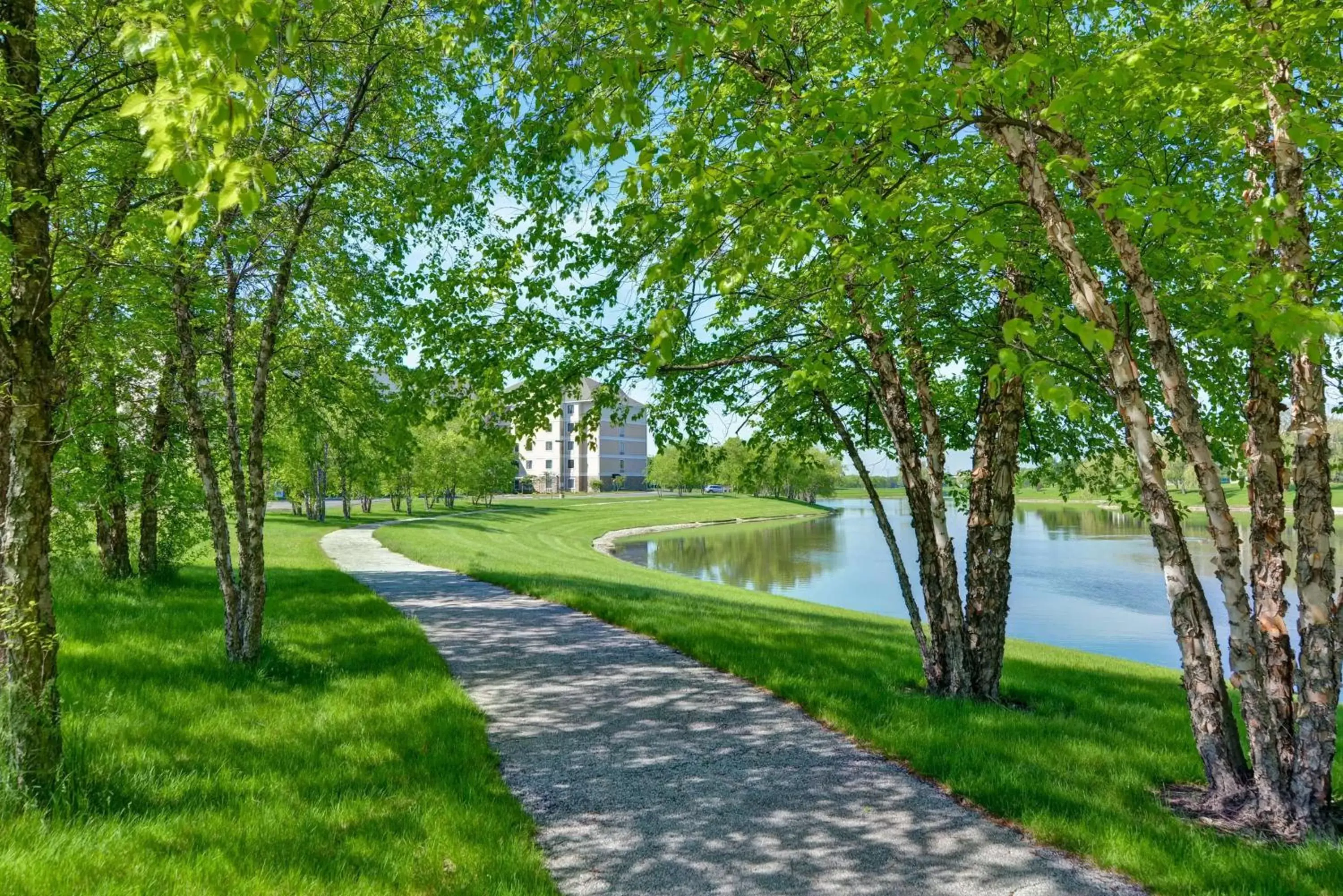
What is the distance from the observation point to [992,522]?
25.6 feet

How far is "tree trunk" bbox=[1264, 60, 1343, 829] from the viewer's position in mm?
4805

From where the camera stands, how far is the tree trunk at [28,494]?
14.8 feet

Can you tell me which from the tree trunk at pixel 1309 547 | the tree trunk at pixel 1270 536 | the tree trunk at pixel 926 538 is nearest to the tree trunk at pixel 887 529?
the tree trunk at pixel 926 538

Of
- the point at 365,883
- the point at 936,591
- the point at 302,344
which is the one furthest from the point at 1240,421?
the point at 302,344

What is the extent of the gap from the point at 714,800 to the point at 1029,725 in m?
3.45

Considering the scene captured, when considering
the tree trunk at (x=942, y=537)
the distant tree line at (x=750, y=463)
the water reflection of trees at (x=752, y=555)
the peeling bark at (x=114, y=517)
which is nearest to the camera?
the tree trunk at (x=942, y=537)

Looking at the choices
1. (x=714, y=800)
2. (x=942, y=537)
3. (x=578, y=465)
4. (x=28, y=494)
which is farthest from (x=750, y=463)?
(x=578, y=465)

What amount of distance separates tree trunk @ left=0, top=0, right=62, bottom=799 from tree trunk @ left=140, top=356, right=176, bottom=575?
5671 mm

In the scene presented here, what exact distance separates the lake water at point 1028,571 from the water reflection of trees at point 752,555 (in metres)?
0.11

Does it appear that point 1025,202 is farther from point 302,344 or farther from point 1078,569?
point 1078,569

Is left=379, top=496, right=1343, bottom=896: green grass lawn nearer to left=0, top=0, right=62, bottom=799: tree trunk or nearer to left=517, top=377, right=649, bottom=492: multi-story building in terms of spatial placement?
left=0, top=0, right=62, bottom=799: tree trunk

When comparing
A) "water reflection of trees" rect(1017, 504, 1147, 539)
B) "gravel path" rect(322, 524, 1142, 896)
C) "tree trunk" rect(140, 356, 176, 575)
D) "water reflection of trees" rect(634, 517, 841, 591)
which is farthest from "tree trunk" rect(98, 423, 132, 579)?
"water reflection of trees" rect(1017, 504, 1147, 539)

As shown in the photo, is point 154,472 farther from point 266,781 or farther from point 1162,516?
point 1162,516

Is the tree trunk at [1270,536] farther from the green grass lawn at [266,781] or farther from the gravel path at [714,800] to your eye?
the green grass lawn at [266,781]
